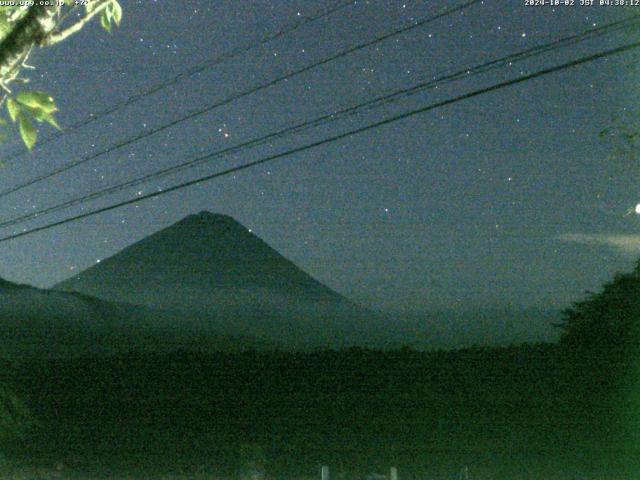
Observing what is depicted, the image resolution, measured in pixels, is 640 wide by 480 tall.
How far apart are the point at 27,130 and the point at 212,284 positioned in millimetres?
84029

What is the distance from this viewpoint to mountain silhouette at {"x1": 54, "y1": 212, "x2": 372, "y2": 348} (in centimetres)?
4331

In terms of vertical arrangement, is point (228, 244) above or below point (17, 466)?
above

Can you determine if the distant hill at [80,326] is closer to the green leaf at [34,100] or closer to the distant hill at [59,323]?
the distant hill at [59,323]

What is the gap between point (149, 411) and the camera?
595 inches

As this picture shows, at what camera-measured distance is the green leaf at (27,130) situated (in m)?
2.94

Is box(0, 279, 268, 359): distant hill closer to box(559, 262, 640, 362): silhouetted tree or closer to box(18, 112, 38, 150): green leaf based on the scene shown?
box(559, 262, 640, 362): silhouetted tree

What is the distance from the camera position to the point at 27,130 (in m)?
2.95

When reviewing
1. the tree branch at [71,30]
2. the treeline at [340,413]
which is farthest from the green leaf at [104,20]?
the treeline at [340,413]

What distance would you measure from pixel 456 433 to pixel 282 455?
9.55 feet

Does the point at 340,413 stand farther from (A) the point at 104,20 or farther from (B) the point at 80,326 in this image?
(B) the point at 80,326

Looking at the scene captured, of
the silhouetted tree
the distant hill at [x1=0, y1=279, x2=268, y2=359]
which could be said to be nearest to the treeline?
the silhouetted tree

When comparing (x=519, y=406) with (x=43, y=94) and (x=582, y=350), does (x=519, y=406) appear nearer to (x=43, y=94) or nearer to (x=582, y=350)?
(x=582, y=350)

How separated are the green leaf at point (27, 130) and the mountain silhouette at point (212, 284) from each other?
26.8 metres

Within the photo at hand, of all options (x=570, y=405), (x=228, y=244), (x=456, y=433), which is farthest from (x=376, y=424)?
(x=228, y=244)
